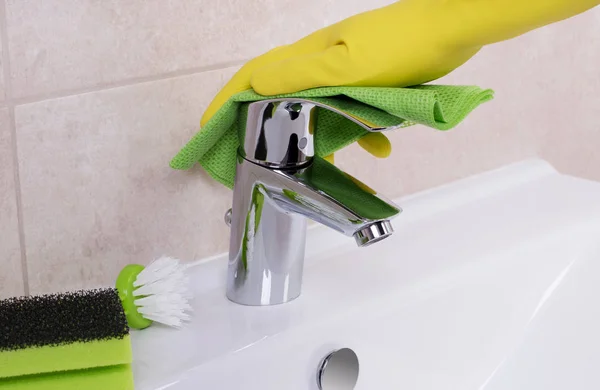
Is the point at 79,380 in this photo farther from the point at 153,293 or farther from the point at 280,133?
the point at 280,133

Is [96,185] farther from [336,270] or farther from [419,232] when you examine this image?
Result: [419,232]

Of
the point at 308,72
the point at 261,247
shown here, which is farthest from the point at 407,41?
the point at 261,247

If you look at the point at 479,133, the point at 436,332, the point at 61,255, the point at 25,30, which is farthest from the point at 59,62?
the point at 479,133

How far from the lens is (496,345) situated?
67 centimetres

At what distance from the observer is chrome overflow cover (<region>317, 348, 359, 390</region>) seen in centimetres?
56

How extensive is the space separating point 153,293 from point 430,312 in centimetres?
23

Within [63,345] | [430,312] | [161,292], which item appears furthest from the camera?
[430,312]

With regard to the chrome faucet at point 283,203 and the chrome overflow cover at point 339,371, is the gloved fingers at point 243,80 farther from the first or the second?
the chrome overflow cover at point 339,371

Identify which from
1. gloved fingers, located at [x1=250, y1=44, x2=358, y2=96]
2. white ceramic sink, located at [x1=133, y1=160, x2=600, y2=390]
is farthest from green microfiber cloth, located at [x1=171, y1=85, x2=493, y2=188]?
white ceramic sink, located at [x1=133, y1=160, x2=600, y2=390]

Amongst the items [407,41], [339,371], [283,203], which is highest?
[407,41]

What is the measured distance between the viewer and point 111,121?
1.84 feet

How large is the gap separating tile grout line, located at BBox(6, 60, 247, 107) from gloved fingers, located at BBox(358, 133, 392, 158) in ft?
0.41

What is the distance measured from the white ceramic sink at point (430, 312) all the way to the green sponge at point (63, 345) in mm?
55

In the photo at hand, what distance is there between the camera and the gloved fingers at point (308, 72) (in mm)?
483
